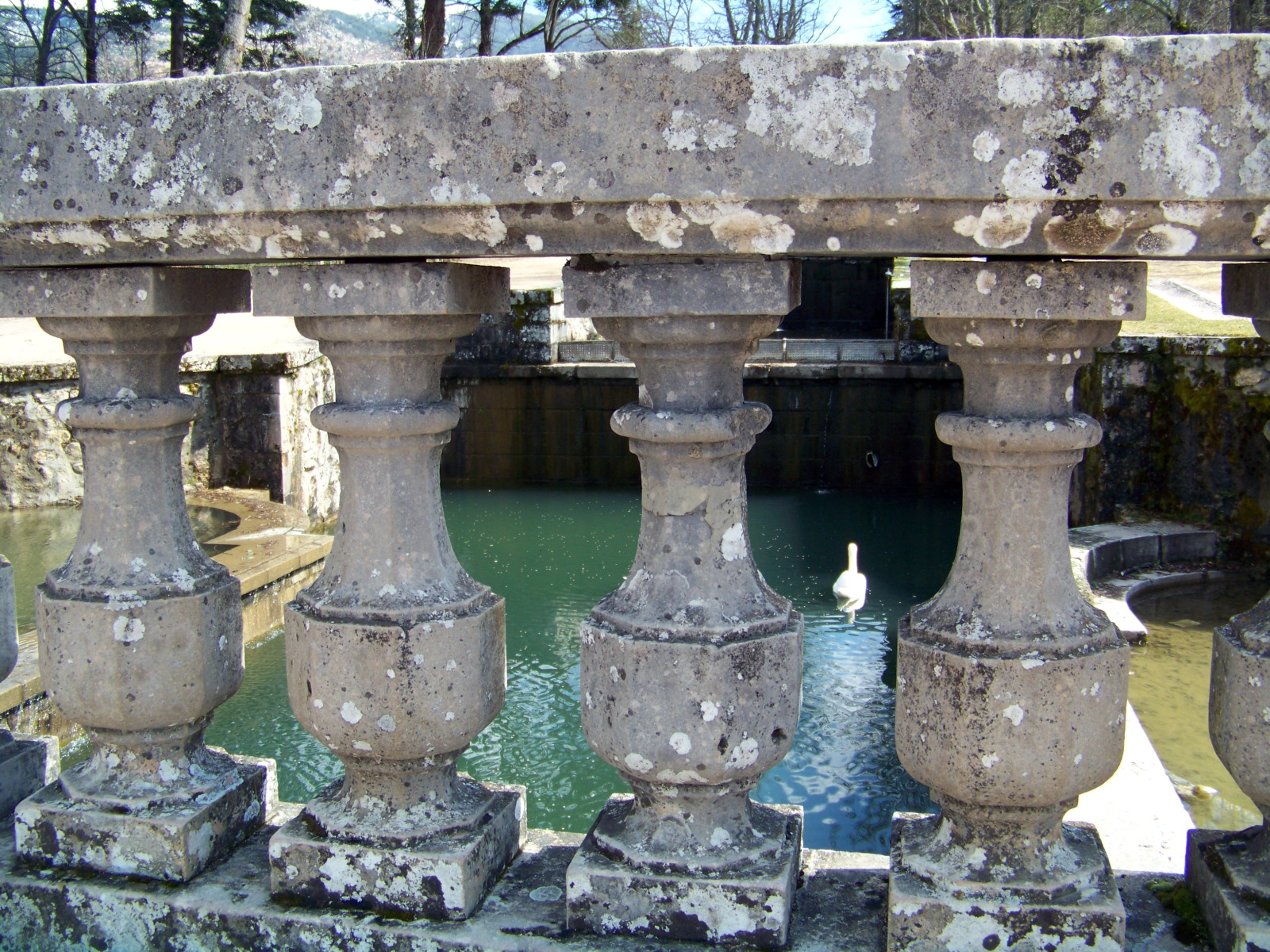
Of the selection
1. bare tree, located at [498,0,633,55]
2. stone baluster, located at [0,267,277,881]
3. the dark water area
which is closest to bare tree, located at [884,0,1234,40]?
bare tree, located at [498,0,633,55]

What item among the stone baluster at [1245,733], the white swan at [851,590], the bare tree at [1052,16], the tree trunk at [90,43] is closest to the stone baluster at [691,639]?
the stone baluster at [1245,733]

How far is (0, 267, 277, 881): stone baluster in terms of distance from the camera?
179cm

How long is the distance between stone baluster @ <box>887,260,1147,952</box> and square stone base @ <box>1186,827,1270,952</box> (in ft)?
0.53

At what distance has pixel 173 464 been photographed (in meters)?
1.88

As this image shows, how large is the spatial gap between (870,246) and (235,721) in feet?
15.1

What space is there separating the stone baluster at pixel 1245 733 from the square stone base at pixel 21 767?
2024mm

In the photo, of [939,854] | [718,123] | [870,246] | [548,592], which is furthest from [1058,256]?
[548,592]

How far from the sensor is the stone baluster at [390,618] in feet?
5.27

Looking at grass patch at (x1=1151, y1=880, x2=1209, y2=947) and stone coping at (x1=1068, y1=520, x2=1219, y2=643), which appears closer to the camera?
grass patch at (x1=1151, y1=880, x2=1209, y2=947)

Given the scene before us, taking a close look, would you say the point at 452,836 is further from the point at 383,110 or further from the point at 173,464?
the point at 383,110

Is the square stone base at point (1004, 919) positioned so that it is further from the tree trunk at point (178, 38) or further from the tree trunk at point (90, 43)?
the tree trunk at point (90, 43)

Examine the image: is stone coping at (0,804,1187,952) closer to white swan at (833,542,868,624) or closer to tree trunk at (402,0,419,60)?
white swan at (833,542,868,624)

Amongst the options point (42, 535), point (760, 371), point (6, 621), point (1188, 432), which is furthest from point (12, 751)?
point (760, 371)

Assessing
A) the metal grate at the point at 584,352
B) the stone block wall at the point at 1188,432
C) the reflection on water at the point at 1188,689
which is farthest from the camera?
the metal grate at the point at 584,352
